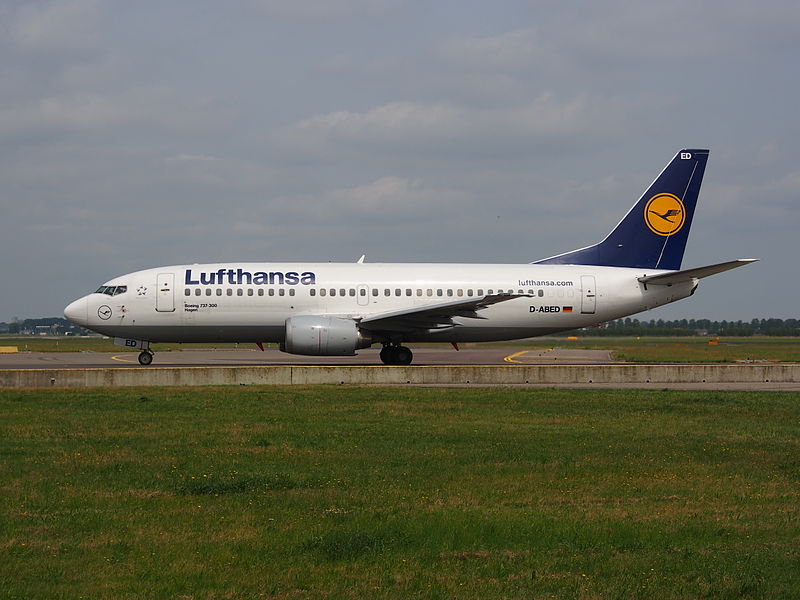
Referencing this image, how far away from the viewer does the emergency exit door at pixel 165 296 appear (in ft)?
105

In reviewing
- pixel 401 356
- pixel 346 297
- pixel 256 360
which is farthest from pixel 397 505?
pixel 256 360

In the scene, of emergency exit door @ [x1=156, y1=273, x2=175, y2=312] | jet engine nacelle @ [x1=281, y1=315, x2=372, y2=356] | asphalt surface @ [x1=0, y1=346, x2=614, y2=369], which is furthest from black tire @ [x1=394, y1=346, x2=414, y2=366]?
emergency exit door @ [x1=156, y1=273, x2=175, y2=312]

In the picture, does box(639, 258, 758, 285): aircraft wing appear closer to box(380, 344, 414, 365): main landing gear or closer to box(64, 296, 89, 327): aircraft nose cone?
box(380, 344, 414, 365): main landing gear

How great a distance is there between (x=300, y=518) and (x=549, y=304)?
25.9 meters

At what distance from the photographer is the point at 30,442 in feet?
45.9

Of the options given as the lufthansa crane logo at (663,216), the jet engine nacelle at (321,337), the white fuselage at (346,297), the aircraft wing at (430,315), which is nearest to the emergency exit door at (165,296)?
the white fuselage at (346,297)

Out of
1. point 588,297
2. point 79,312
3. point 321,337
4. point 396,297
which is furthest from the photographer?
point 588,297

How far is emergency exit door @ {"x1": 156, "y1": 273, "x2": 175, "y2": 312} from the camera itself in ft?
105

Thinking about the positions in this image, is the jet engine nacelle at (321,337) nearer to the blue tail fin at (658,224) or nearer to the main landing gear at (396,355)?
the main landing gear at (396,355)

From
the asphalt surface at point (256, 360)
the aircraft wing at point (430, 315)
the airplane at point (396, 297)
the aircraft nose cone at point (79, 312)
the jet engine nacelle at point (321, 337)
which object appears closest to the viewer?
the jet engine nacelle at point (321, 337)

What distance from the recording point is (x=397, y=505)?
32.2 feet

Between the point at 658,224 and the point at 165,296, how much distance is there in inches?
770

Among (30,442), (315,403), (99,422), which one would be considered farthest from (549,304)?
(30,442)

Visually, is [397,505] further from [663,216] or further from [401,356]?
[663,216]
